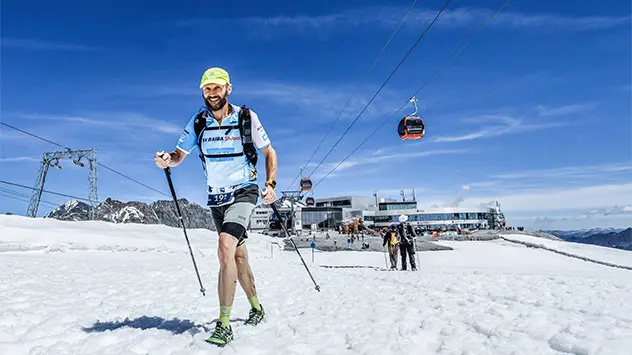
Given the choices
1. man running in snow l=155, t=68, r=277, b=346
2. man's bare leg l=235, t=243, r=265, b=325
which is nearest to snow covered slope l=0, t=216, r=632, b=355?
man's bare leg l=235, t=243, r=265, b=325

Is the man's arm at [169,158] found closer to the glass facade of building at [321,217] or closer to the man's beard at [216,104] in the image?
the man's beard at [216,104]

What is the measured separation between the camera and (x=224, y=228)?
3627mm

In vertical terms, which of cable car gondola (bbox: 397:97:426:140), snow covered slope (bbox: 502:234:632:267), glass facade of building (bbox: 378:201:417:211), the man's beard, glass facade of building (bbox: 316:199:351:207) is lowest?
snow covered slope (bbox: 502:234:632:267)

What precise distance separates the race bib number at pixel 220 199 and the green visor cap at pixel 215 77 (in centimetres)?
116

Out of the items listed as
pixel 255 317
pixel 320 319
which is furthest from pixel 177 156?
pixel 320 319

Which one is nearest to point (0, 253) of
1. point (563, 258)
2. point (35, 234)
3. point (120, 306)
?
point (35, 234)

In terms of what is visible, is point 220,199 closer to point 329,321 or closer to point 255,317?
point 255,317

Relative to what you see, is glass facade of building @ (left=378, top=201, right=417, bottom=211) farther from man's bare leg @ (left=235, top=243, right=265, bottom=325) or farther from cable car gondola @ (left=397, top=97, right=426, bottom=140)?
man's bare leg @ (left=235, top=243, right=265, bottom=325)

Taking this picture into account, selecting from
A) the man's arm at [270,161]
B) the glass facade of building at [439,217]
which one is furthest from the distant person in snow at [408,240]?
the glass facade of building at [439,217]

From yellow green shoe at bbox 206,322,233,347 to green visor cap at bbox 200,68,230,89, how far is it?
2.40m

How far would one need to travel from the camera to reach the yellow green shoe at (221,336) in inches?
128

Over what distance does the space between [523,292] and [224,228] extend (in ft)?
19.4

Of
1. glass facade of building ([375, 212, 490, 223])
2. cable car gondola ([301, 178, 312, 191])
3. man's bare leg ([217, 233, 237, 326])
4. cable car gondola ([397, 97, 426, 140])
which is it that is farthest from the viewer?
glass facade of building ([375, 212, 490, 223])

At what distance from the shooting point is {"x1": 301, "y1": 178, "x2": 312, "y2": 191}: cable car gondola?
51.3 meters
